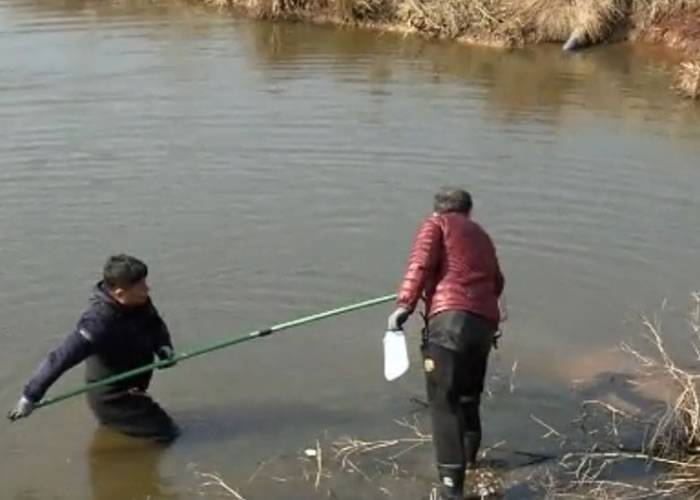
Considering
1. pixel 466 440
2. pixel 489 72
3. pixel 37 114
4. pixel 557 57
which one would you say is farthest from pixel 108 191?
pixel 557 57

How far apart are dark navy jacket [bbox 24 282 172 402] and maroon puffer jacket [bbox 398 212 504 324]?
1715 mm

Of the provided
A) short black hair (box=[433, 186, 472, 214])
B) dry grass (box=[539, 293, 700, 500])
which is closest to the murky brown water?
dry grass (box=[539, 293, 700, 500])

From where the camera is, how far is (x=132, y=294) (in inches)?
278

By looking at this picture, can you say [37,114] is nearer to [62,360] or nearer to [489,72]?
[489,72]

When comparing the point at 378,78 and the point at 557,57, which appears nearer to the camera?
the point at 378,78

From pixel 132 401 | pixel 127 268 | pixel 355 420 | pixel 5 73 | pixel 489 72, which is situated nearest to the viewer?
pixel 127 268

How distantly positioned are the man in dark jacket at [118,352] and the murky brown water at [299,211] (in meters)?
0.27

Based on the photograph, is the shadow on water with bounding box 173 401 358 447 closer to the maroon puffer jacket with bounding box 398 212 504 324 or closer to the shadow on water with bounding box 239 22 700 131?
the maroon puffer jacket with bounding box 398 212 504 324

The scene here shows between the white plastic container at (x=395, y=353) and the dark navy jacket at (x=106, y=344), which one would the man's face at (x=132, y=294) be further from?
the white plastic container at (x=395, y=353)

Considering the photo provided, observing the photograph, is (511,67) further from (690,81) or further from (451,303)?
(451,303)

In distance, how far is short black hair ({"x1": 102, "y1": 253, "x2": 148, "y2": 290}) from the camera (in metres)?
6.95

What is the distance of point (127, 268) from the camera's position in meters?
6.96

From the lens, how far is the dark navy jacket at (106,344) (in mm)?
6996

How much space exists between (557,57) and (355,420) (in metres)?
11.6
